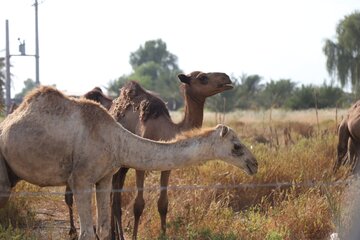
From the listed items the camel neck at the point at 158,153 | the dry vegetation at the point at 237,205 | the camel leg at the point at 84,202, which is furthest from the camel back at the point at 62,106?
the dry vegetation at the point at 237,205

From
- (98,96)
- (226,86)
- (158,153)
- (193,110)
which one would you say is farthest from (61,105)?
(98,96)

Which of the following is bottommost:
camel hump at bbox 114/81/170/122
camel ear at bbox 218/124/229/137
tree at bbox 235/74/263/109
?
tree at bbox 235/74/263/109

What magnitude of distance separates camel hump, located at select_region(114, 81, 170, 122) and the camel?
1646 millimetres

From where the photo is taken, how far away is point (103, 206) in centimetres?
730

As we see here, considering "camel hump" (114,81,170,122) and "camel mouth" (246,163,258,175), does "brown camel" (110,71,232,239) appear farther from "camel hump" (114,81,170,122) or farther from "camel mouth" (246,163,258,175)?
"camel mouth" (246,163,258,175)

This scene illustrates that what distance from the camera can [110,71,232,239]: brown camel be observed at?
8.62m

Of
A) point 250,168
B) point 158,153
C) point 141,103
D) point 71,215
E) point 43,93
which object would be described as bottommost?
point 71,215

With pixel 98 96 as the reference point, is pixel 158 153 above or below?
below

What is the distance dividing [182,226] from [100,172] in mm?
1783

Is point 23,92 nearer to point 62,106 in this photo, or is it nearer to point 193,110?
point 193,110

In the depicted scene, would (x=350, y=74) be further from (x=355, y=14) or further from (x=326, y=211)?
(x=326, y=211)

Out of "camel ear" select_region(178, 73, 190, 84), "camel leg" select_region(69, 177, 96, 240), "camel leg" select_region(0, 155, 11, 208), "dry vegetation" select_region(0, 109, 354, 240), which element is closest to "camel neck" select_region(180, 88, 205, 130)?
"camel ear" select_region(178, 73, 190, 84)

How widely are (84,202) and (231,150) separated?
1.44 metres

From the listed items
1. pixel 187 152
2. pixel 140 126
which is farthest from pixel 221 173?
pixel 187 152
